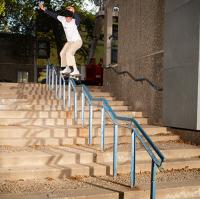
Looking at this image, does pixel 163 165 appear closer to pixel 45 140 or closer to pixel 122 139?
pixel 122 139

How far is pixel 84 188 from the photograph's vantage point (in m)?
4.99

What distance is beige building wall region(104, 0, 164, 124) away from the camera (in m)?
8.82

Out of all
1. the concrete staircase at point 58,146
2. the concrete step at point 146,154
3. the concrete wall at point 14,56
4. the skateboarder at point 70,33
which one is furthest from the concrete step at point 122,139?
the concrete wall at point 14,56

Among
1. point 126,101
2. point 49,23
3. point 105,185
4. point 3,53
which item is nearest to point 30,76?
point 3,53

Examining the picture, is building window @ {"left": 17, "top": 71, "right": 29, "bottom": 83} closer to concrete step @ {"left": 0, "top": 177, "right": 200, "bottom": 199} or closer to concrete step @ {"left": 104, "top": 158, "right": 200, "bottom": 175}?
concrete step @ {"left": 104, "top": 158, "right": 200, "bottom": 175}

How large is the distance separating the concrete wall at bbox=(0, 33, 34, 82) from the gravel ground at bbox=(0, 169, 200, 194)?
A: 26990mm

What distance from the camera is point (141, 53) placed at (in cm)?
974

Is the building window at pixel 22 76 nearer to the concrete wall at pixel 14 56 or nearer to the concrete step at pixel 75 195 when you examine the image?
the concrete wall at pixel 14 56

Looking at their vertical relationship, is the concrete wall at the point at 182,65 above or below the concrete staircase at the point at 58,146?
above

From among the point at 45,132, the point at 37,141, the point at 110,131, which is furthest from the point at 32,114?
the point at 110,131

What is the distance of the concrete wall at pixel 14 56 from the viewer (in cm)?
3122

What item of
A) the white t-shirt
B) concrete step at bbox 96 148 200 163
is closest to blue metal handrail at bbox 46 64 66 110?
the white t-shirt

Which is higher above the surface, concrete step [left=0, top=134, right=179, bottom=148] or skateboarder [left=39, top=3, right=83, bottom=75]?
skateboarder [left=39, top=3, right=83, bottom=75]

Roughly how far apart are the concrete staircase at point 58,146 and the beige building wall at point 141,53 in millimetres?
559
